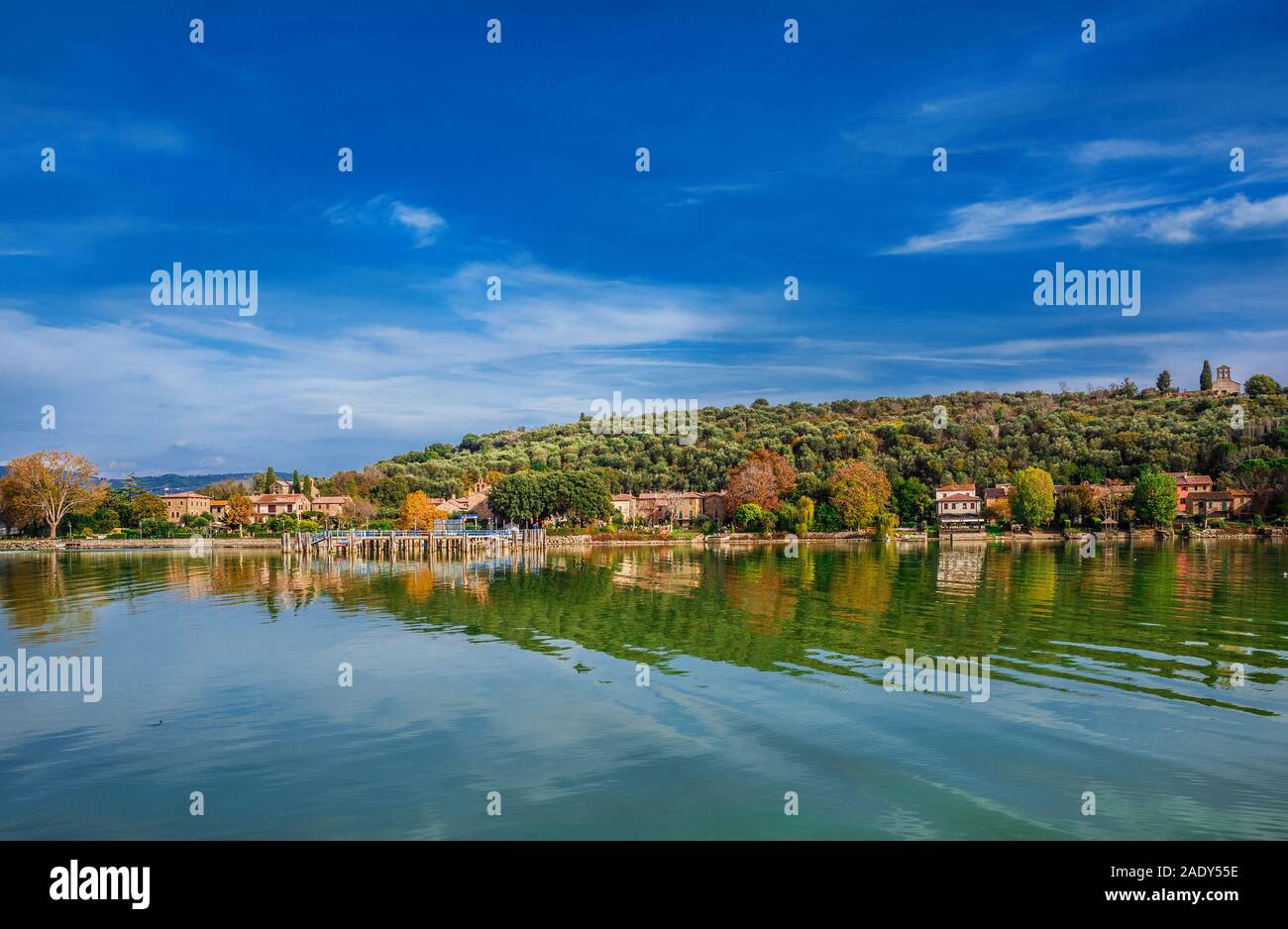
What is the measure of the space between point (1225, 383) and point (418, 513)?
13172cm

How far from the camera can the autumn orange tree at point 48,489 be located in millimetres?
89375

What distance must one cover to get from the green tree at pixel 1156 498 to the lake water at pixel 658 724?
189 ft

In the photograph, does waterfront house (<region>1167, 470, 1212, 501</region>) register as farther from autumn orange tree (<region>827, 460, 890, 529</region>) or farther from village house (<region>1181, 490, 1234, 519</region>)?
autumn orange tree (<region>827, 460, 890, 529</region>)

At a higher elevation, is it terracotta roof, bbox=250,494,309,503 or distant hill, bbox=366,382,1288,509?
distant hill, bbox=366,382,1288,509

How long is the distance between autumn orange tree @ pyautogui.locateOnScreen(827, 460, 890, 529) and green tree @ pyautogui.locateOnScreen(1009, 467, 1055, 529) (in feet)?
41.0

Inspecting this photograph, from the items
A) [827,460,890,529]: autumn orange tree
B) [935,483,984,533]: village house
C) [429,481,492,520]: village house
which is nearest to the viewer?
[827,460,890,529]: autumn orange tree

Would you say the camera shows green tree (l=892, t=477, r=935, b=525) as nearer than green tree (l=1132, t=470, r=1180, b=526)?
No

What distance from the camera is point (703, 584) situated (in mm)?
38438

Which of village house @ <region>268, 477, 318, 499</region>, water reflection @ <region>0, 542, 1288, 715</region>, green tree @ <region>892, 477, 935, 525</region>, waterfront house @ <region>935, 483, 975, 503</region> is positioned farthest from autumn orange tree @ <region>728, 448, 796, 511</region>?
village house @ <region>268, 477, 318, 499</region>

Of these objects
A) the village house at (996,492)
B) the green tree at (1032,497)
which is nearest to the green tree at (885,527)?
the green tree at (1032,497)

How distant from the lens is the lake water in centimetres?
1040

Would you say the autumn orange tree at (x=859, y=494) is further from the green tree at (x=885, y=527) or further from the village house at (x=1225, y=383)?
the village house at (x=1225, y=383)

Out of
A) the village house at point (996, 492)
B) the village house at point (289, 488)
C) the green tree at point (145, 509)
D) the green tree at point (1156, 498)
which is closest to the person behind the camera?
the green tree at point (1156, 498)
